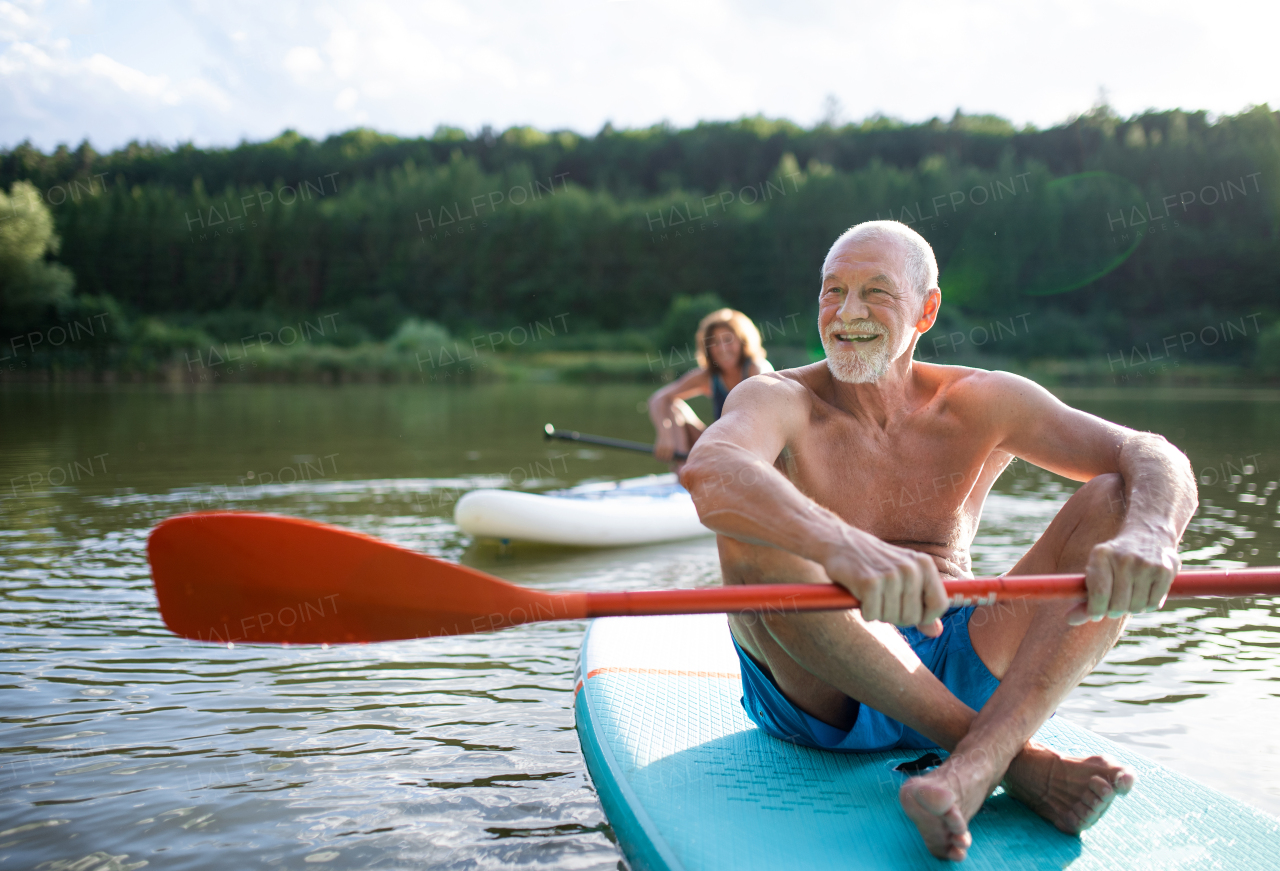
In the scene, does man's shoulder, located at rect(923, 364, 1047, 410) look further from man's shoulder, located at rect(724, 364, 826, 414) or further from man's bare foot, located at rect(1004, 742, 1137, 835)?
man's bare foot, located at rect(1004, 742, 1137, 835)

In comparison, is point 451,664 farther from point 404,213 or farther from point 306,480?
point 404,213

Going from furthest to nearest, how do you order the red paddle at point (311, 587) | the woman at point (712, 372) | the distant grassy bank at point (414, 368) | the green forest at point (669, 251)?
the green forest at point (669, 251) → the distant grassy bank at point (414, 368) → the woman at point (712, 372) → the red paddle at point (311, 587)

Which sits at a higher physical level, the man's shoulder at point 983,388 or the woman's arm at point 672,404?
the man's shoulder at point 983,388

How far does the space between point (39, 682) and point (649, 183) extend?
83156 mm

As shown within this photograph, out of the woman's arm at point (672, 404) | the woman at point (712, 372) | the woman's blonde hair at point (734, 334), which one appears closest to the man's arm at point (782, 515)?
the woman at point (712, 372)

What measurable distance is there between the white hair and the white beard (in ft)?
0.52

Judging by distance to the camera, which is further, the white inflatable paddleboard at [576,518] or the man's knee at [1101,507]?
the white inflatable paddleboard at [576,518]

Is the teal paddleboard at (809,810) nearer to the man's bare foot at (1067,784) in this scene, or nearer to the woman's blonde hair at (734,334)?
the man's bare foot at (1067,784)

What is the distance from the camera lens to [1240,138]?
56000 millimetres

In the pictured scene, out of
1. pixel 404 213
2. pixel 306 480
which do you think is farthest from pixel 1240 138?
pixel 306 480

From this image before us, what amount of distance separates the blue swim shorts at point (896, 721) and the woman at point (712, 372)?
396 cm

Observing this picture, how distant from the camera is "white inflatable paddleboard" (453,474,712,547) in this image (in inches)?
221

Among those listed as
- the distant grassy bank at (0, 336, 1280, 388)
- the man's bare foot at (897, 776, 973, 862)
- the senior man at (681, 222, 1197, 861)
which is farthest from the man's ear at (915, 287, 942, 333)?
the distant grassy bank at (0, 336, 1280, 388)

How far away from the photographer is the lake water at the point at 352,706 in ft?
7.49
